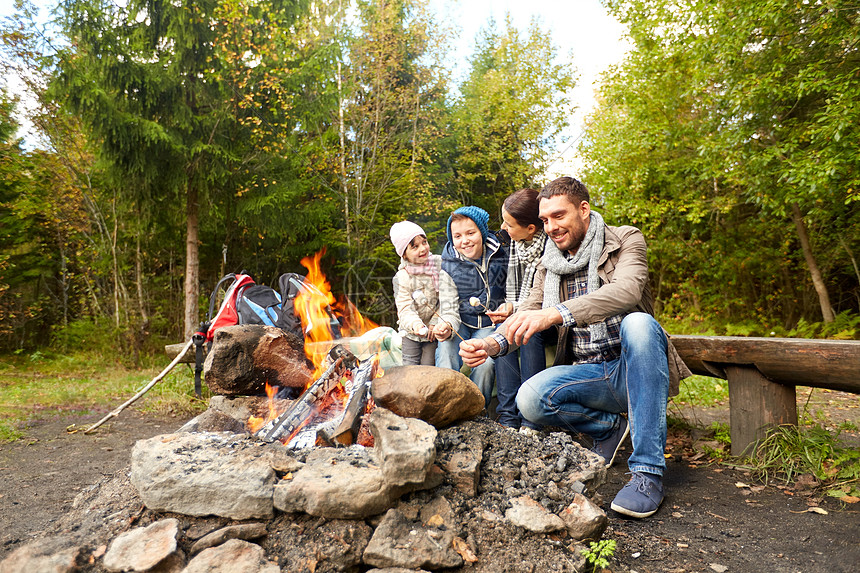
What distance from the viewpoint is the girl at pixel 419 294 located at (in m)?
3.61

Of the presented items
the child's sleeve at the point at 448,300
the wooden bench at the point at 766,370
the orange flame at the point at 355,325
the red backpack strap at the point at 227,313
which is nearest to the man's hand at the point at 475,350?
the child's sleeve at the point at 448,300

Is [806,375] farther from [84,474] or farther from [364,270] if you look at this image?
[364,270]

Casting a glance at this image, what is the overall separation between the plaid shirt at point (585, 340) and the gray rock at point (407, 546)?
1.01 metres

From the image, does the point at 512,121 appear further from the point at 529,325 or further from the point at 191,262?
the point at 529,325

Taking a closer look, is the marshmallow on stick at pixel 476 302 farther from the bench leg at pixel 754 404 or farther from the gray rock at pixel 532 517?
the gray rock at pixel 532 517

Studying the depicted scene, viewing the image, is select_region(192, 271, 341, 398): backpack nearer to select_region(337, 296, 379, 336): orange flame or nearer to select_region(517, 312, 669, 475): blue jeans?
select_region(337, 296, 379, 336): orange flame

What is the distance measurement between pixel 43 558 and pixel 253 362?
160cm

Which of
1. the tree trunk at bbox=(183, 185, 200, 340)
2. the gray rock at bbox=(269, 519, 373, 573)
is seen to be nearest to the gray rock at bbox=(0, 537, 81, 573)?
the gray rock at bbox=(269, 519, 373, 573)

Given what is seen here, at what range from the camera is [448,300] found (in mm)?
3641

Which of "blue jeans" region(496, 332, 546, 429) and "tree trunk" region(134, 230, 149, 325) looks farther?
"tree trunk" region(134, 230, 149, 325)

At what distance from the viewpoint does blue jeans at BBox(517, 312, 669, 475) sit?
7.82ft

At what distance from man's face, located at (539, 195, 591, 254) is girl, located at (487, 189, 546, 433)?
470mm

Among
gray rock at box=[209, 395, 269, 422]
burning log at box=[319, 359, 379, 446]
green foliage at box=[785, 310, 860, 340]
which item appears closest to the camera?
burning log at box=[319, 359, 379, 446]

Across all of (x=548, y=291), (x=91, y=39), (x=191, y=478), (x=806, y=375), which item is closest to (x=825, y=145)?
(x=806, y=375)
